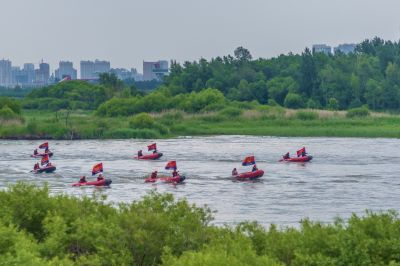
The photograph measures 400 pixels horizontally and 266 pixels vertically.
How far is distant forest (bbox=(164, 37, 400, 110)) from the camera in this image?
114 meters

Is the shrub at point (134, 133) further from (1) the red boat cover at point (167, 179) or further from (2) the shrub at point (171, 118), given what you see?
(1) the red boat cover at point (167, 179)

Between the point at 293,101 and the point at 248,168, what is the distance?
185 ft

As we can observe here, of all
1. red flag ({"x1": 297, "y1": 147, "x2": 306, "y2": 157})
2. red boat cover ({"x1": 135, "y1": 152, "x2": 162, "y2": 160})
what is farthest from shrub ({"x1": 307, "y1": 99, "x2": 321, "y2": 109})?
red flag ({"x1": 297, "y1": 147, "x2": 306, "y2": 157})

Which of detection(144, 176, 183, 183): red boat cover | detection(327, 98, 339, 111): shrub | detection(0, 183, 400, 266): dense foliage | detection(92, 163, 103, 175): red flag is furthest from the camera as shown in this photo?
detection(327, 98, 339, 111): shrub

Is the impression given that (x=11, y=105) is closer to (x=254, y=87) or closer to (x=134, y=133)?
(x=134, y=133)

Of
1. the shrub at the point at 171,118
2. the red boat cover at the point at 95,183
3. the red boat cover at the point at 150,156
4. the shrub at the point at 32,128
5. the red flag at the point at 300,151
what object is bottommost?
the red boat cover at the point at 95,183

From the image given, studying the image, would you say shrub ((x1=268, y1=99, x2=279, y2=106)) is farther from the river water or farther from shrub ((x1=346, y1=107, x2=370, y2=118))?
the river water

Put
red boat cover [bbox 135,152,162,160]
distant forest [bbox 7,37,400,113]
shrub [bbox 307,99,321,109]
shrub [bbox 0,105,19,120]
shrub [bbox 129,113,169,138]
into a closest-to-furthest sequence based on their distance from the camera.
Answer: red boat cover [bbox 135,152,162,160] < shrub [bbox 129,113,169,138] < shrub [bbox 0,105,19,120] < distant forest [bbox 7,37,400,113] < shrub [bbox 307,99,321,109]

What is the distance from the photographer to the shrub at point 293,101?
11519cm

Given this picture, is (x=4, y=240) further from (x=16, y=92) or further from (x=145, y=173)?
(x=16, y=92)

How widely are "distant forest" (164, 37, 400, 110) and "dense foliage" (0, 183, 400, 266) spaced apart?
88529 millimetres

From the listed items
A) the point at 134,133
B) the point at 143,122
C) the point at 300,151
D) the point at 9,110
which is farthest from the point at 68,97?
the point at 300,151

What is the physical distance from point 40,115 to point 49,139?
25.7m

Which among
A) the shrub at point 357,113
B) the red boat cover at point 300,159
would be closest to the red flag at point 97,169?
the red boat cover at point 300,159
